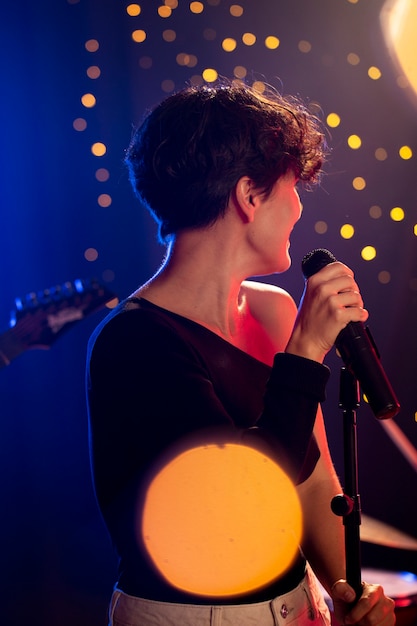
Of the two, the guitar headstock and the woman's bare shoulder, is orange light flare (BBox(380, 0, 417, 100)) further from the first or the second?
the guitar headstock

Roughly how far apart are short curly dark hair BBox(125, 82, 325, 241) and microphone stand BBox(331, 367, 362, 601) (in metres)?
0.49

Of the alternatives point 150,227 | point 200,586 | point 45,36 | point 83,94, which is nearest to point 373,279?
point 150,227

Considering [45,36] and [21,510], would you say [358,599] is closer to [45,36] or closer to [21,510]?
[21,510]

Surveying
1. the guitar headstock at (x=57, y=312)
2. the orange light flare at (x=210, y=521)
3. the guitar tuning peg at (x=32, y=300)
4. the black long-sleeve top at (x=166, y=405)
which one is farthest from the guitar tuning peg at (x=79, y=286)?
the orange light flare at (x=210, y=521)

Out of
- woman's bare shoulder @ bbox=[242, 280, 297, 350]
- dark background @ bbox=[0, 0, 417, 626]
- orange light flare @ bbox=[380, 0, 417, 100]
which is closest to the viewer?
woman's bare shoulder @ bbox=[242, 280, 297, 350]

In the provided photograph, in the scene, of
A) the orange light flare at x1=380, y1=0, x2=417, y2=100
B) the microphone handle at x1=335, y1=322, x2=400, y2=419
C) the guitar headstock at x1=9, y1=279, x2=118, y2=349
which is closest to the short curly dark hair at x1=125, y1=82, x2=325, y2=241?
the microphone handle at x1=335, y1=322, x2=400, y2=419

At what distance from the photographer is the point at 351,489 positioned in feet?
3.35

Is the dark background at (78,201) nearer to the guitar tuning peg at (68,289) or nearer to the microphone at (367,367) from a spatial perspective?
the guitar tuning peg at (68,289)

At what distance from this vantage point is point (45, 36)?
2059mm

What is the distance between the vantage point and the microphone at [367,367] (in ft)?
3.12

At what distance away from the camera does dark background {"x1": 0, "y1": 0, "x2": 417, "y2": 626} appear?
2.07 meters

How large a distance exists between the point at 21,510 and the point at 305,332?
1.48m

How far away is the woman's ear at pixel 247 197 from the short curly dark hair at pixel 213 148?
1cm

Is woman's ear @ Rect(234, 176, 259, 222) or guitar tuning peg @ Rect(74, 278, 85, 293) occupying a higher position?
woman's ear @ Rect(234, 176, 259, 222)
